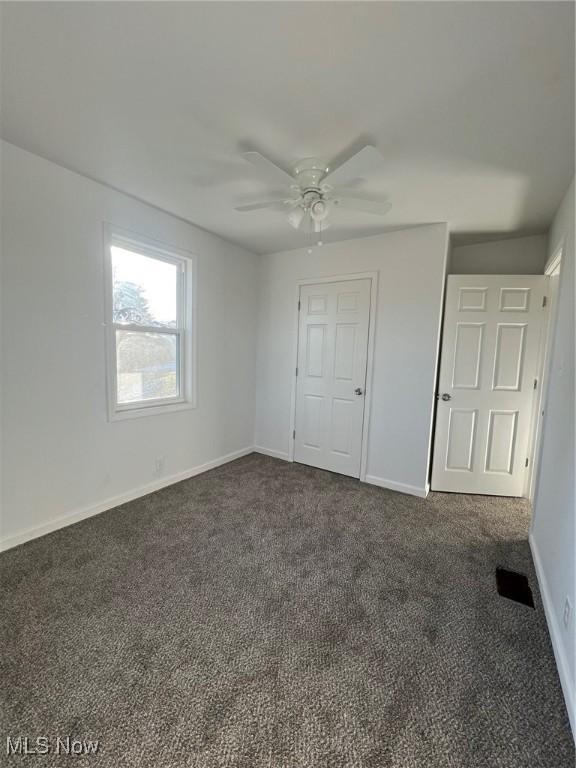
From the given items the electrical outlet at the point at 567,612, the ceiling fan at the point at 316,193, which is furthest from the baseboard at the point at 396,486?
the ceiling fan at the point at 316,193

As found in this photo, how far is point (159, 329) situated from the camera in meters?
2.91

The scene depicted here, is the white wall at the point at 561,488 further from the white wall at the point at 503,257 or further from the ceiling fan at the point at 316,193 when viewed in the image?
the ceiling fan at the point at 316,193

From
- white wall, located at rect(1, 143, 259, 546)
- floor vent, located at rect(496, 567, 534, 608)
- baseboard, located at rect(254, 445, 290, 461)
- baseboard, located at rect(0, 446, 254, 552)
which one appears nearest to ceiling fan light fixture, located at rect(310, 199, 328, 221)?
white wall, located at rect(1, 143, 259, 546)

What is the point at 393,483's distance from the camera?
321 cm

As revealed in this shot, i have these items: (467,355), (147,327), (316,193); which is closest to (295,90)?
(316,193)

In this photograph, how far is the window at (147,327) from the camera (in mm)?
2588

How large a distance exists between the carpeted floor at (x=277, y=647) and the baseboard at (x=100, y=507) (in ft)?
0.29

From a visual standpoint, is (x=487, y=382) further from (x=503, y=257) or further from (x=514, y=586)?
(x=514, y=586)

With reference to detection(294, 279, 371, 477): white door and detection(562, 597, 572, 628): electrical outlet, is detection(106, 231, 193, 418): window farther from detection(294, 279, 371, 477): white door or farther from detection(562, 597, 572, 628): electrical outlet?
detection(562, 597, 572, 628): electrical outlet

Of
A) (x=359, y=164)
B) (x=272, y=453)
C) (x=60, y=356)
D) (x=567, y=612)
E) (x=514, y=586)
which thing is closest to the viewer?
(x=567, y=612)

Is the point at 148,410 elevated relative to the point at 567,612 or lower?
elevated

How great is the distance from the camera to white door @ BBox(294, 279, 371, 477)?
11.0 feet

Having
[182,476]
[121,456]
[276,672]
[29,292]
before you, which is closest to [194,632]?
[276,672]

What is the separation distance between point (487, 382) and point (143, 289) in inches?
128
